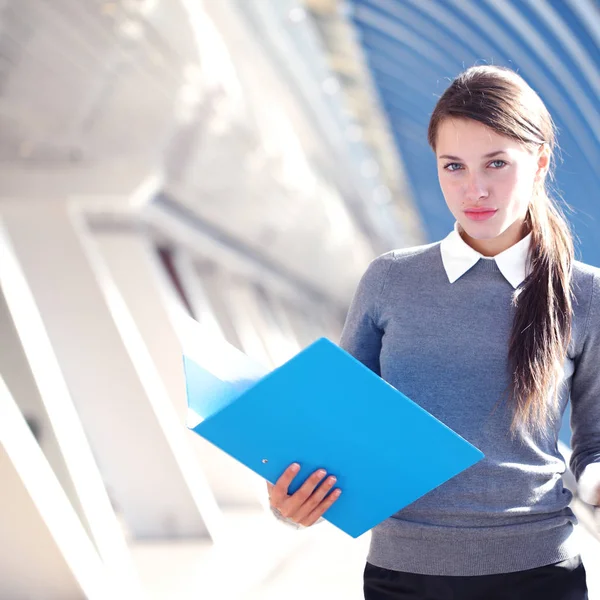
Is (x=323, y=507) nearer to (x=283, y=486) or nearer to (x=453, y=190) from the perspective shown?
(x=283, y=486)

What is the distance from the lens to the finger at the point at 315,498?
2.00 m

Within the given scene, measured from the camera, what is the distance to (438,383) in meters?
2.12

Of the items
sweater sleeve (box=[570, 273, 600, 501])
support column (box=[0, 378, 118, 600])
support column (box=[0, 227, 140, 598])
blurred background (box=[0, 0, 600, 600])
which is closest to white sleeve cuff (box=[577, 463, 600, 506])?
sweater sleeve (box=[570, 273, 600, 501])

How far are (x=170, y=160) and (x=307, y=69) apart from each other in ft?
6.82

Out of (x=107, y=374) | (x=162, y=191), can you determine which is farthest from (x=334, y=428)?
(x=162, y=191)

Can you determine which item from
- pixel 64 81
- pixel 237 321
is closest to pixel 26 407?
pixel 64 81

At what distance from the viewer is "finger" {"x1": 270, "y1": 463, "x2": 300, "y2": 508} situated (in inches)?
78.1

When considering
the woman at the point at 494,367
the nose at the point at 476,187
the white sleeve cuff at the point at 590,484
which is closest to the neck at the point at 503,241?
the woman at the point at 494,367

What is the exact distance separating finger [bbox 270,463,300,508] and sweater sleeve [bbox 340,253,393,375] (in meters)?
0.39

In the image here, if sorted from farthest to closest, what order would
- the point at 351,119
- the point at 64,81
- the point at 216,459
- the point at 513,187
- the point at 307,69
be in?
the point at 351,119 → the point at 216,459 → the point at 307,69 → the point at 64,81 → the point at 513,187

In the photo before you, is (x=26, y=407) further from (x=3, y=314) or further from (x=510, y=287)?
(x=510, y=287)

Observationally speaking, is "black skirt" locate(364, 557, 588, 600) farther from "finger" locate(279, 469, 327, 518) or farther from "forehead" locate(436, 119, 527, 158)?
"forehead" locate(436, 119, 527, 158)

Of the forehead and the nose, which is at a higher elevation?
the forehead

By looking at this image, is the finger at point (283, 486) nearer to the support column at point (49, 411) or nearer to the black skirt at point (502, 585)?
the black skirt at point (502, 585)
